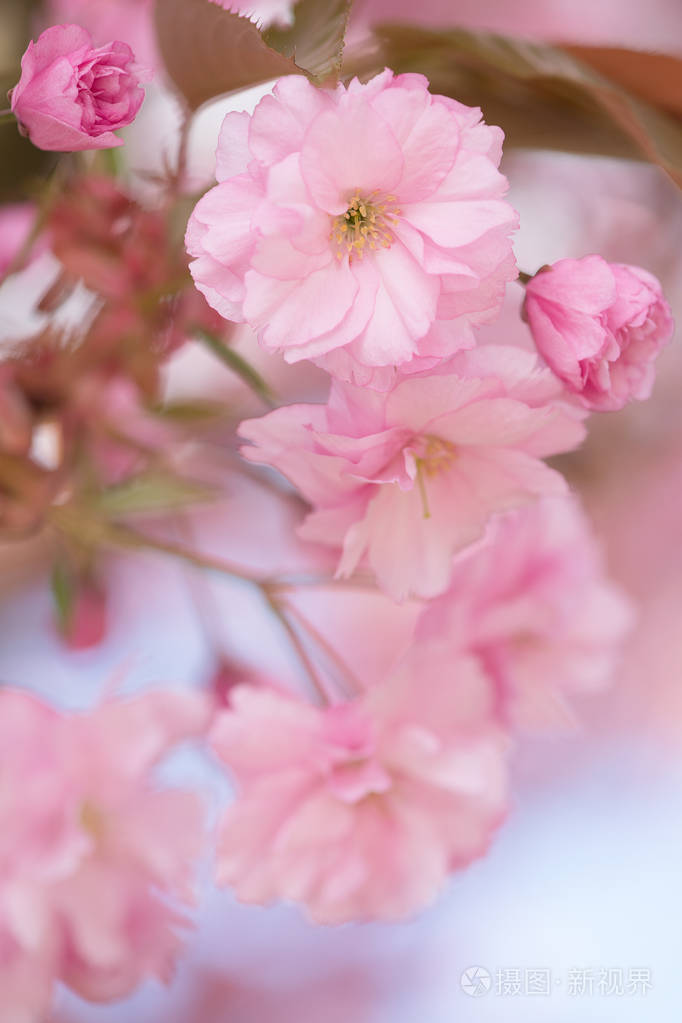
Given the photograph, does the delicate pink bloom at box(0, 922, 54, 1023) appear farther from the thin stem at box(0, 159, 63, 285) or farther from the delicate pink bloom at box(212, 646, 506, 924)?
the thin stem at box(0, 159, 63, 285)

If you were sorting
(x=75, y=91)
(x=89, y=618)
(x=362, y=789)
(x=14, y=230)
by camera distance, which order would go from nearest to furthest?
(x=75, y=91)
(x=362, y=789)
(x=14, y=230)
(x=89, y=618)

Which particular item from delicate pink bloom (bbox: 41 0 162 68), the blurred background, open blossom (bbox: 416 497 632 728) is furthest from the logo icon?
delicate pink bloom (bbox: 41 0 162 68)

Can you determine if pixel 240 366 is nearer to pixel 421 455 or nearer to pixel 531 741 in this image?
pixel 421 455

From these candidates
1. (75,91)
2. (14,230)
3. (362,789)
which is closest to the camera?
(75,91)

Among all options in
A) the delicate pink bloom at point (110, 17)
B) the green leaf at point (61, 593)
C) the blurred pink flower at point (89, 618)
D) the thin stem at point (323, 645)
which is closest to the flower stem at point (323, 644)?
the thin stem at point (323, 645)

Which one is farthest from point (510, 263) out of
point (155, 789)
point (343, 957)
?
point (343, 957)

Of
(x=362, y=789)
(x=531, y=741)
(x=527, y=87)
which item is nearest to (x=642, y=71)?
(x=527, y=87)

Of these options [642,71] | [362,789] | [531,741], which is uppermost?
[642,71]
